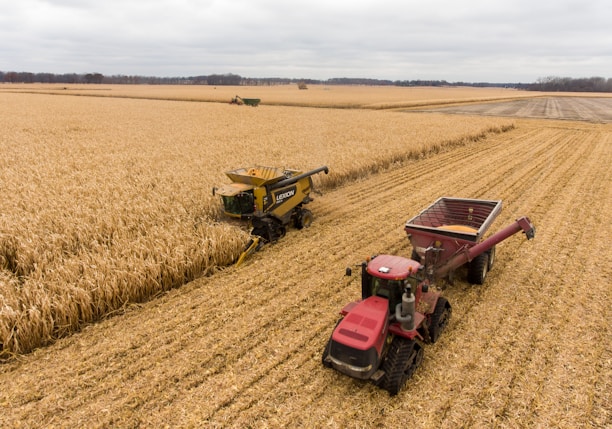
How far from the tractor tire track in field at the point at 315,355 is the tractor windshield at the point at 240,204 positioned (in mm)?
1042

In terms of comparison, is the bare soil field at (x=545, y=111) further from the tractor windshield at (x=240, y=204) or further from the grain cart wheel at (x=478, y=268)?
the tractor windshield at (x=240, y=204)

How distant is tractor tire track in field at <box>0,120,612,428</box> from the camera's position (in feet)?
13.8

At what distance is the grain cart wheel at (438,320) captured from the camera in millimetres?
5160

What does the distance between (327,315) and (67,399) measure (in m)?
3.58

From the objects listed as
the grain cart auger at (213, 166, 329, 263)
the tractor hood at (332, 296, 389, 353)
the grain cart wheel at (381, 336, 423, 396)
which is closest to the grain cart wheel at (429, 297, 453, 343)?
the grain cart wheel at (381, 336, 423, 396)

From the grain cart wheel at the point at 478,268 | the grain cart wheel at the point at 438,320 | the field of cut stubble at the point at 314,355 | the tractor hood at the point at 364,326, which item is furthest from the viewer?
the grain cart wheel at the point at 478,268

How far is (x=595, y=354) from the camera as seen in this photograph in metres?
5.01

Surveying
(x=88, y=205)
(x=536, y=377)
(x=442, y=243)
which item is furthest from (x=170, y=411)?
(x=88, y=205)

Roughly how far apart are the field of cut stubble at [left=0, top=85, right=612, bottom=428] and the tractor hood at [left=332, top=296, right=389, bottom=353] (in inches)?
32.7

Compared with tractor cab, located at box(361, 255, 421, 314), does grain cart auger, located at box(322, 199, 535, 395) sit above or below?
below

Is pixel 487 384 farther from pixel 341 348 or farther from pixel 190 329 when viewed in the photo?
pixel 190 329

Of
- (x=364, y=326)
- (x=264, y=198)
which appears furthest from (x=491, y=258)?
(x=264, y=198)

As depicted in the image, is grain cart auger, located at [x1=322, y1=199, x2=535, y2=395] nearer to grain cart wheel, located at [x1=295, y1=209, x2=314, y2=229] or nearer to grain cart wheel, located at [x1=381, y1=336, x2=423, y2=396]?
grain cart wheel, located at [x1=381, y1=336, x2=423, y2=396]

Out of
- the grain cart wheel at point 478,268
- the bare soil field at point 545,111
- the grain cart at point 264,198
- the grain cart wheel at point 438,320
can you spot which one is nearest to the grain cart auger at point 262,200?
the grain cart at point 264,198
